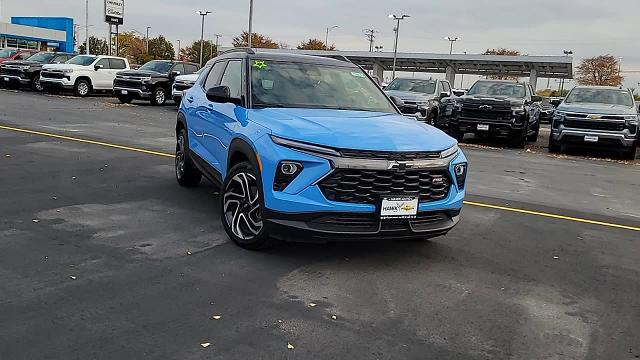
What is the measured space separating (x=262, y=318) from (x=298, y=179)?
1191 millimetres

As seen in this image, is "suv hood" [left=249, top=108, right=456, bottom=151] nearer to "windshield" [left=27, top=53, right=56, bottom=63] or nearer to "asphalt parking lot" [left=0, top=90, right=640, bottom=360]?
"asphalt parking lot" [left=0, top=90, right=640, bottom=360]

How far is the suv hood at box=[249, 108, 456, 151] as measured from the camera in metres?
4.67

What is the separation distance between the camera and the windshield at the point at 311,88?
580 cm

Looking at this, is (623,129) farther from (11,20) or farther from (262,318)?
(11,20)

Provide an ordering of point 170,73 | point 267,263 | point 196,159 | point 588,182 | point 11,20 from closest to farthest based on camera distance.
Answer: point 267,263
point 196,159
point 588,182
point 170,73
point 11,20

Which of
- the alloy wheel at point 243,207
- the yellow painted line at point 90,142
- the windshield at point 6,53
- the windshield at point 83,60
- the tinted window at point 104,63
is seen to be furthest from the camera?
the windshield at point 6,53

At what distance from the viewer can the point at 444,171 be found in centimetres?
494

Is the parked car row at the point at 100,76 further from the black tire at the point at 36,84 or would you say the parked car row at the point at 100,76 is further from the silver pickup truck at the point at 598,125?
the silver pickup truck at the point at 598,125

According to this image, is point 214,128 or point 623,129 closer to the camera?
point 214,128

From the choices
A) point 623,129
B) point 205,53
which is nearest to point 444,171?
point 623,129

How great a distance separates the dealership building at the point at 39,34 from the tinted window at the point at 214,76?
71933 millimetres

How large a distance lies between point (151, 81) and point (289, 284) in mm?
20967

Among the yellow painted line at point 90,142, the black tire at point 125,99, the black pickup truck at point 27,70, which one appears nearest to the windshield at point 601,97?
the yellow painted line at point 90,142

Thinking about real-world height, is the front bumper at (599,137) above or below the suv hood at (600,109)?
below
